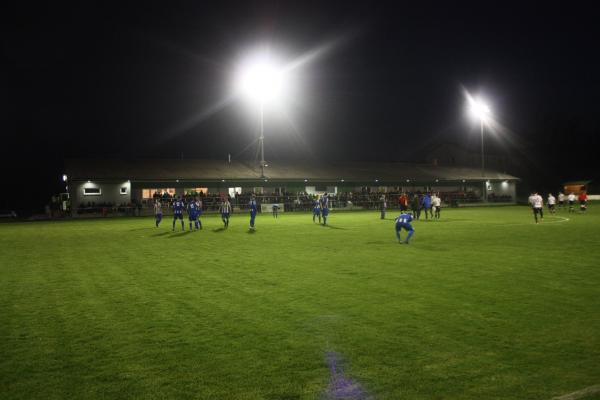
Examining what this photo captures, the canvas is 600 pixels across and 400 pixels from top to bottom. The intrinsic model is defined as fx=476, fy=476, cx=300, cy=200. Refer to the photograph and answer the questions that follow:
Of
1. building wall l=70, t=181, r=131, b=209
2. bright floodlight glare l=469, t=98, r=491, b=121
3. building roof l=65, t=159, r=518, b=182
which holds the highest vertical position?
bright floodlight glare l=469, t=98, r=491, b=121

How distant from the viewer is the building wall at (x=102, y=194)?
42.9m

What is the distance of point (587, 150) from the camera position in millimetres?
92125

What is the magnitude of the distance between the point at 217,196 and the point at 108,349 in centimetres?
4170

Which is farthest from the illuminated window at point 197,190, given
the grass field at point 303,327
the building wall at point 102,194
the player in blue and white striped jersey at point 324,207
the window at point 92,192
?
the grass field at point 303,327

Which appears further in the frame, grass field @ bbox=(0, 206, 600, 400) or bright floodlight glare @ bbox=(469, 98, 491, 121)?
bright floodlight glare @ bbox=(469, 98, 491, 121)

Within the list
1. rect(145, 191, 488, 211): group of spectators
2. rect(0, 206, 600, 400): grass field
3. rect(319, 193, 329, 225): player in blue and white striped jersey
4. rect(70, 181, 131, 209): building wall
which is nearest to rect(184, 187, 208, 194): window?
rect(145, 191, 488, 211): group of spectators

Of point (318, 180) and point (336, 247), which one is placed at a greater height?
point (318, 180)

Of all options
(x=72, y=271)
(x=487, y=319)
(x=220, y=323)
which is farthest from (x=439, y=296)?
(x=72, y=271)

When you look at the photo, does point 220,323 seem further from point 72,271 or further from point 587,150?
point 587,150

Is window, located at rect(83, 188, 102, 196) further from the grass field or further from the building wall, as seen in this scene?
the grass field

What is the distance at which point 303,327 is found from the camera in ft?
22.2

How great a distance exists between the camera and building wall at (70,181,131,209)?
141 feet

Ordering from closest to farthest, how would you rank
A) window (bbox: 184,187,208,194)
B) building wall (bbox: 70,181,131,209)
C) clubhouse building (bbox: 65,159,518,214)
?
building wall (bbox: 70,181,131,209) < clubhouse building (bbox: 65,159,518,214) < window (bbox: 184,187,208,194)

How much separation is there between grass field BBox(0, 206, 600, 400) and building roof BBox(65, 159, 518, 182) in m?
33.7
